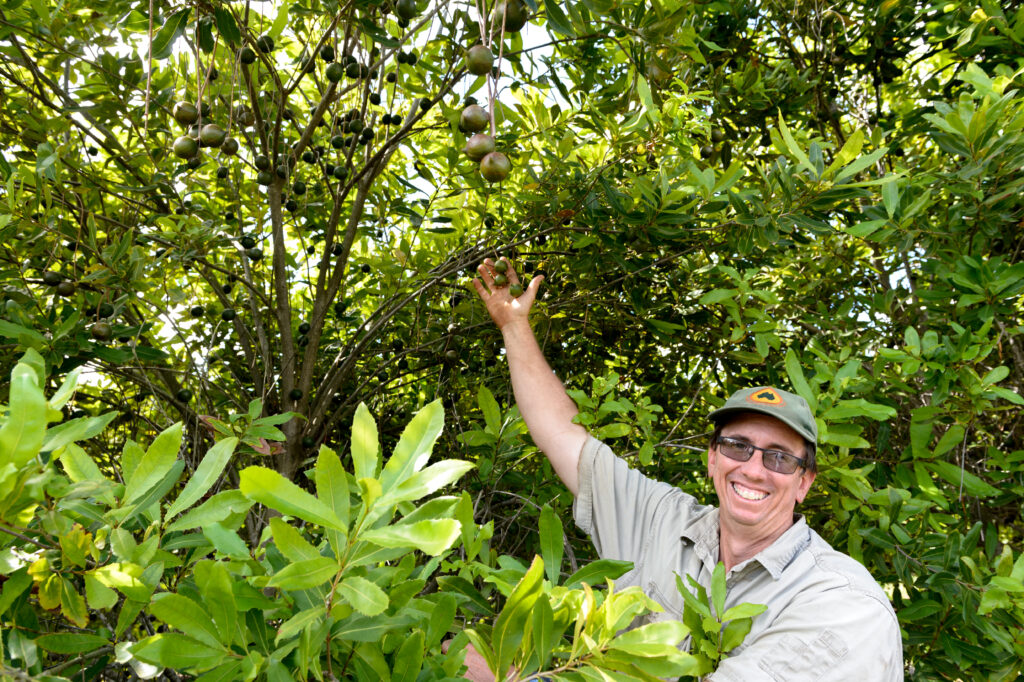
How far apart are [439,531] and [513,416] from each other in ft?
5.92

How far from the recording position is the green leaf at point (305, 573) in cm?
93

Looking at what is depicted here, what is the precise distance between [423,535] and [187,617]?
0.38 metres

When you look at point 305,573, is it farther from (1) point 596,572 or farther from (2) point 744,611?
(2) point 744,611

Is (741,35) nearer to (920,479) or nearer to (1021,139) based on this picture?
(1021,139)

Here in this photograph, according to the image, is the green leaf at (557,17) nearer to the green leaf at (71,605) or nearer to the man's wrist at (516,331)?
the man's wrist at (516,331)

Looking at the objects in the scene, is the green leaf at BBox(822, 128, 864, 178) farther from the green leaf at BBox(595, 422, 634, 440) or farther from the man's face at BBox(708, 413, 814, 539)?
the green leaf at BBox(595, 422, 634, 440)

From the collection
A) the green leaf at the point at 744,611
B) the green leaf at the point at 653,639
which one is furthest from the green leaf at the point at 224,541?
the green leaf at the point at 744,611

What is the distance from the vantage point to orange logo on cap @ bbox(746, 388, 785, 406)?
2.33 m

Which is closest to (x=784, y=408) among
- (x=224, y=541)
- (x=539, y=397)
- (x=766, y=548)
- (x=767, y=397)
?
(x=767, y=397)

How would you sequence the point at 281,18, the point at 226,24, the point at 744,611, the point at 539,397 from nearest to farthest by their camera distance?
the point at 744,611 < the point at 226,24 < the point at 539,397 < the point at 281,18

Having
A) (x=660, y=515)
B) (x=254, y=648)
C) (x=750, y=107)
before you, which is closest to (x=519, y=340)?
(x=660, y=515)

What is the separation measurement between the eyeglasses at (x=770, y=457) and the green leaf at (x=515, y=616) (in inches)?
56.6

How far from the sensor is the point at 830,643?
183 cm

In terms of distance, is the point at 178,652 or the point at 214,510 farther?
the point at 214,510
